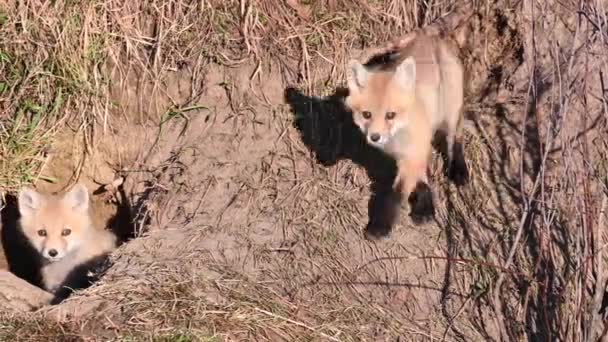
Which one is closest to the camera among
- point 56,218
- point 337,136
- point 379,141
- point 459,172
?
point 379,141

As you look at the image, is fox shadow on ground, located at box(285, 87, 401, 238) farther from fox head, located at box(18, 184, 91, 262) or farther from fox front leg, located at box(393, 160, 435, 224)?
fox head, located at box(18, 184, 91, 262)

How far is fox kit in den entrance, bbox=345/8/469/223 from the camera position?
571cm

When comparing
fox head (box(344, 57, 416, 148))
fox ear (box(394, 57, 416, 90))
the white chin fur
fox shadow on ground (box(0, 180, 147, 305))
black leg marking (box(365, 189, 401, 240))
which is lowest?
fox shadow on ground (box(0, 180, 147, 305))

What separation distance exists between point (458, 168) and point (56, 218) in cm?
273

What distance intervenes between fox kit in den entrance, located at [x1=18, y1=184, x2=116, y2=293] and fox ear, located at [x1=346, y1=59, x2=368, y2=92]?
2058mm

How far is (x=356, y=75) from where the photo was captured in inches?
229

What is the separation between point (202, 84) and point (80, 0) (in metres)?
1.09

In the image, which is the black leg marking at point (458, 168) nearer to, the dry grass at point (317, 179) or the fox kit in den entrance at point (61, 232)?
the dry grass at point (317, 179)

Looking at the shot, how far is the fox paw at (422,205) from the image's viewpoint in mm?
5973

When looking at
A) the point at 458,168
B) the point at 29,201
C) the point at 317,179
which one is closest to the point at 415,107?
the point at 458,168

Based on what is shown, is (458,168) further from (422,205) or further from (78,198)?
(78,198)

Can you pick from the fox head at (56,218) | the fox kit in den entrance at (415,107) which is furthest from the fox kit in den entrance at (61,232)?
the fox kit in den entrance at (415,107)

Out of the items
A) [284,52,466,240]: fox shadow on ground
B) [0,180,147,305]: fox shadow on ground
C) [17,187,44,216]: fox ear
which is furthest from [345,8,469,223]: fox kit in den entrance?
[17,187,44,216]: fox ear

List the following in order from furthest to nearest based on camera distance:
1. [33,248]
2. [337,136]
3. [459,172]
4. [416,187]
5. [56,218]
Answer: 1. [33,248]
2. [56,218]
3. [337,136]
4. [459,172]
5. [416,187]
